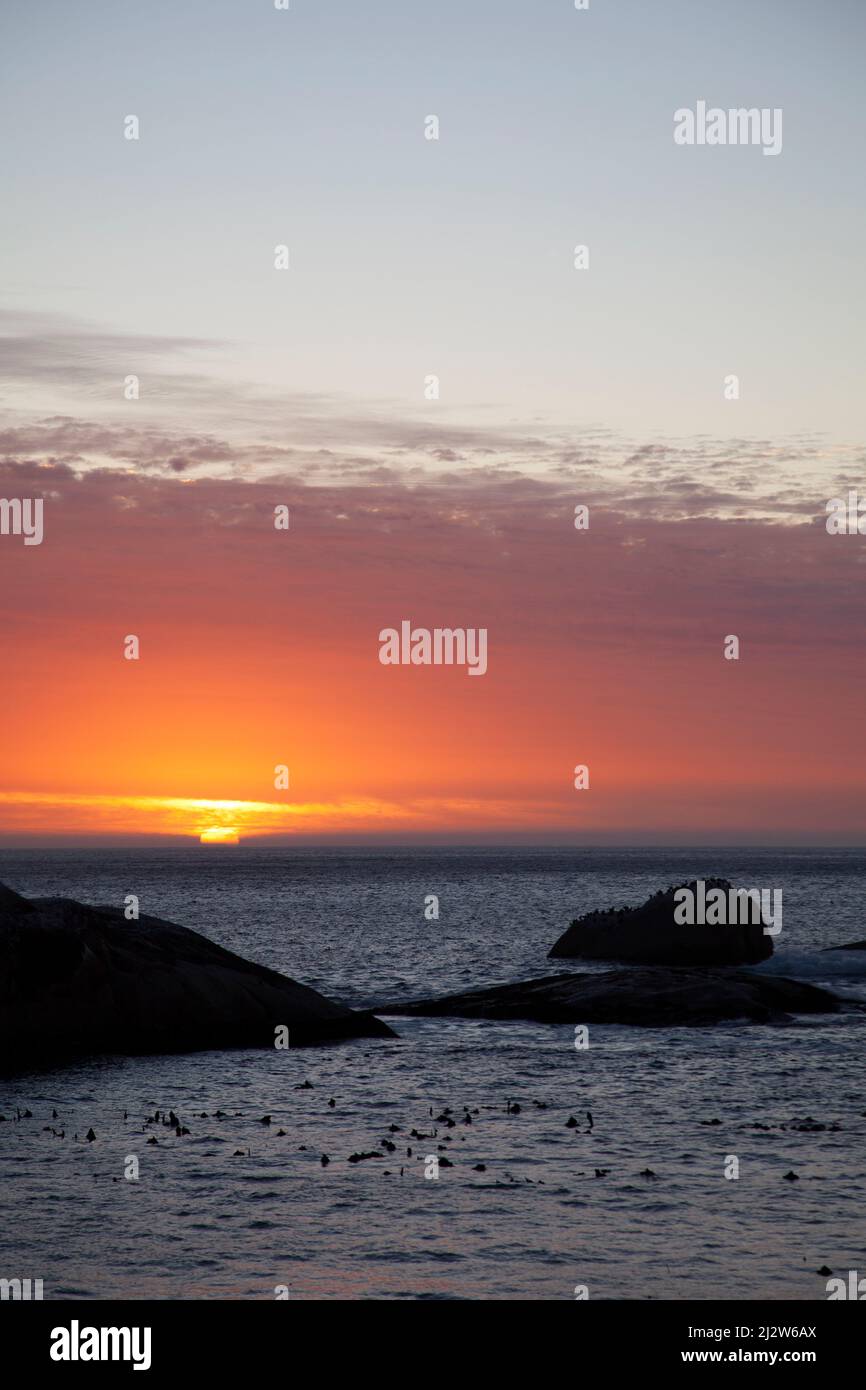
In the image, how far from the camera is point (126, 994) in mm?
35781

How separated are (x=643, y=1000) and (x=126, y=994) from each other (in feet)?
54.6

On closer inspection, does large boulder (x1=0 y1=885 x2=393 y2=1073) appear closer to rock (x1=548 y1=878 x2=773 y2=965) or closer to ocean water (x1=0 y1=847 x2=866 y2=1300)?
ocean water (x1=0 y1=847 x2=866 y2=1300)

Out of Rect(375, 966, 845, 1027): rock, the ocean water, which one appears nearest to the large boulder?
the ocean water

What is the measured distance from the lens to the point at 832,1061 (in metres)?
35.5

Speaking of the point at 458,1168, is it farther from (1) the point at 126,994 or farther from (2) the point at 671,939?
(2) the point at 671,939

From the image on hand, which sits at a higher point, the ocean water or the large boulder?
the large boulder

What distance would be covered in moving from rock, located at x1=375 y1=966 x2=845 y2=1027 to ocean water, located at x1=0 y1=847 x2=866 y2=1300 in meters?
1.51

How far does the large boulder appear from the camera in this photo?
111ft

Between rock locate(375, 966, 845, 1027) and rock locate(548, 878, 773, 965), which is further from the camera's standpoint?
rock locate(548, 878, 773, 965)

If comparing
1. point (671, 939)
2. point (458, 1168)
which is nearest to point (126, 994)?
point (458, 1168)

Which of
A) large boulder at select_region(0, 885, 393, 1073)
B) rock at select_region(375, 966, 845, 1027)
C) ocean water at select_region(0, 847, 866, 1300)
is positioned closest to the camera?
ocean water at select_region(0, 847, 866, 1300)

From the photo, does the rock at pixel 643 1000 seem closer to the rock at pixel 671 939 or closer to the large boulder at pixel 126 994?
the large boulder at pixel 126 994
